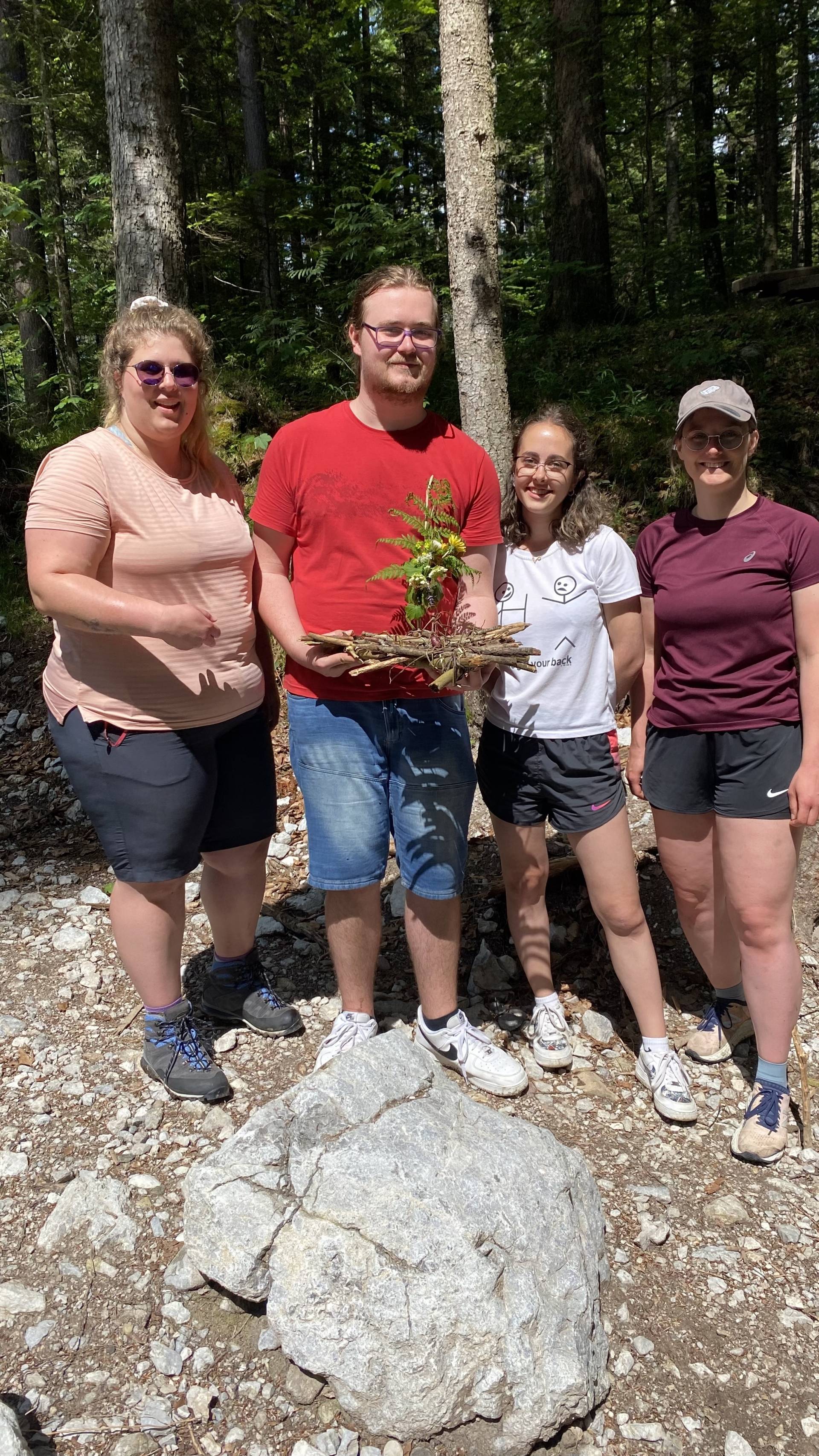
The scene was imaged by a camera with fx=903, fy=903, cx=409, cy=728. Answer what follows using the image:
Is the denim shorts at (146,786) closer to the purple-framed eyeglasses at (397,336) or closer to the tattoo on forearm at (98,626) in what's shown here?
the tattoo on forearm at (98,626)

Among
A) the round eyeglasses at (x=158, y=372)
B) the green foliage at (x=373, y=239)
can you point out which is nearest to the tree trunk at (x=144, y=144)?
the green foliage at (x=373, y=239)

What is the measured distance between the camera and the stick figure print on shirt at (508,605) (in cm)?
320

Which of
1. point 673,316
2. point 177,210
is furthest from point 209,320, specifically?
point 673,316

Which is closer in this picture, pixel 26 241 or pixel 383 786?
pixel 383 786

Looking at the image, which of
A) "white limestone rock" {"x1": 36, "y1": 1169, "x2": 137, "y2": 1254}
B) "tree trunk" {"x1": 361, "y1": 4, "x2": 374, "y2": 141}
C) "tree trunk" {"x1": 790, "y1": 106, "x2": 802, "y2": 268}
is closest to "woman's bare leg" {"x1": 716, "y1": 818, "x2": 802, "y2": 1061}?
"white limestone rock" {"x1": 36, "y1": 1169, "x2": 137, "y2": 1254}

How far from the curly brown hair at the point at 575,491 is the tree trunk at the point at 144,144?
5141 millimetres

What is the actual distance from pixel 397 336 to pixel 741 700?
1.64 m

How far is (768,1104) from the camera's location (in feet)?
10.7

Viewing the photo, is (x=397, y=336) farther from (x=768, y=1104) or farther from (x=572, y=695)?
(x=768, y=1104)

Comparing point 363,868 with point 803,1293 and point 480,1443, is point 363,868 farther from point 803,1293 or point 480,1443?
point 803,1293

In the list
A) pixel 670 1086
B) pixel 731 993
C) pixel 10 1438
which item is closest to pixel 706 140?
pixel 731 993

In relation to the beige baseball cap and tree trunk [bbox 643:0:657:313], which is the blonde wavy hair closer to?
the beige baseball cap

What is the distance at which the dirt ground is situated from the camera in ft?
7.84

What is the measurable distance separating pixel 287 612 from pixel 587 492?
114cm
